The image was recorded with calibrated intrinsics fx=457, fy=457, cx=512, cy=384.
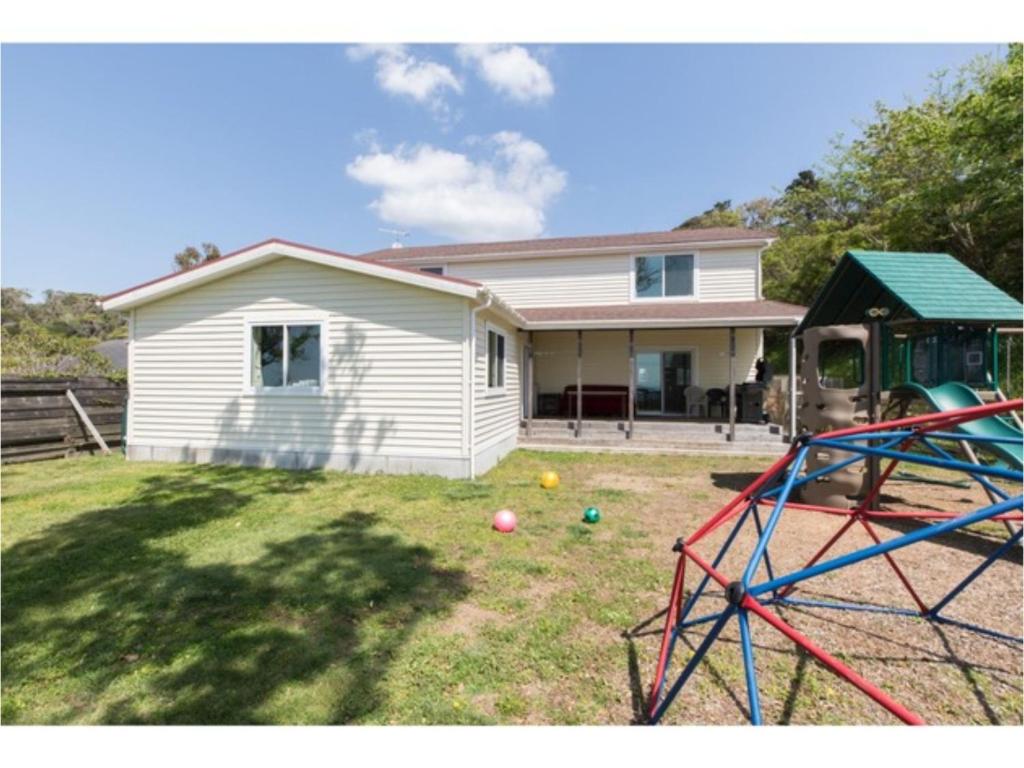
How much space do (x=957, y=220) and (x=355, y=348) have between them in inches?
914

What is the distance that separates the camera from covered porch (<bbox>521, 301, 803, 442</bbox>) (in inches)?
454

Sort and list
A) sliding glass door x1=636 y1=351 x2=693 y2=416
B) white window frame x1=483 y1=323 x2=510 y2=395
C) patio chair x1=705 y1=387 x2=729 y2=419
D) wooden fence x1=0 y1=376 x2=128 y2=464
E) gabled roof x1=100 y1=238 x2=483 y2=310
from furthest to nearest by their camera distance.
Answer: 1. sliding glass door x1=636 y1=351 x2=693 y2=416
2. patio chair x1=705 y1=387 x2=729 y2=419
3. wooden fence x1=0 y1=376 x2=128 y2=464
4. white window frame x1=483 y1=323 x2=510 y2=395
5. gabled roof x1=100 y1=238 x2=483 y2=310

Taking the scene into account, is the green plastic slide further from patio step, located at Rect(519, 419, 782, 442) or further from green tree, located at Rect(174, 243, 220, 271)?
green tree, located at Rect(174, 243, 220, 271)

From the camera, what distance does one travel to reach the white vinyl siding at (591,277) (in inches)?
528

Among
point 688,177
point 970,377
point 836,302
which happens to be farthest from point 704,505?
point 688,177

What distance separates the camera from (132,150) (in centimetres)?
847

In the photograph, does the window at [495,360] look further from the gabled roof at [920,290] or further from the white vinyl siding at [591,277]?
the gabled roof at [920,290]

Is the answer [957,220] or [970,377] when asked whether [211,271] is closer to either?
[970,377]

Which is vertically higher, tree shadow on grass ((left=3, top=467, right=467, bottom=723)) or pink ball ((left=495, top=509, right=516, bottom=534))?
pink ball ((left=495, top=509, right=516, bottom=534))

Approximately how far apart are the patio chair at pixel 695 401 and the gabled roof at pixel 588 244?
4286 mm

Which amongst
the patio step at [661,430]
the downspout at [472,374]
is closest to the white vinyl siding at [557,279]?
the patio step at [661,430]

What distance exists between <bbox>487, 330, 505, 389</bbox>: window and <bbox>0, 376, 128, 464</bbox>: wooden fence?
351 inches

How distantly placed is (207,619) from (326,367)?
566 centimetres

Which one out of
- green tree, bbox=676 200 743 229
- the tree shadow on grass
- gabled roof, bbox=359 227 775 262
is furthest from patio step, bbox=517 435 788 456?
green tree, bbox=676 200 743 229
